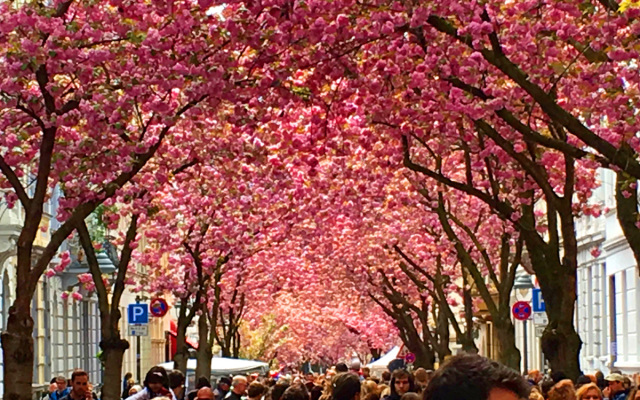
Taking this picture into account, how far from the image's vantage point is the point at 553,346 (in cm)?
2248

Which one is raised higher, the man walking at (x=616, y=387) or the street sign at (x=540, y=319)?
the street sign at (x=540, y=319)

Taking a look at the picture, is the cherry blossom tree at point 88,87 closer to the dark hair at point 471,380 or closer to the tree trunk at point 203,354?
the dark hair at point 471,380

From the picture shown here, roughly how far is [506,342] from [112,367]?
8005 millimetres

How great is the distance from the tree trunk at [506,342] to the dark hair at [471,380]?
26055mm

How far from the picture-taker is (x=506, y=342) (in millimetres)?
30609

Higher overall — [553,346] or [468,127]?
[468,127]

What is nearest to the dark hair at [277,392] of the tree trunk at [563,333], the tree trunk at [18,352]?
the tree trunk at [18,352]

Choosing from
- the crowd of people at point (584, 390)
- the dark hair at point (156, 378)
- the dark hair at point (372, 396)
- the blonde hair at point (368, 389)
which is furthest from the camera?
the blonde hair at point (368, 389)

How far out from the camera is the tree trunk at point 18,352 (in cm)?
1833

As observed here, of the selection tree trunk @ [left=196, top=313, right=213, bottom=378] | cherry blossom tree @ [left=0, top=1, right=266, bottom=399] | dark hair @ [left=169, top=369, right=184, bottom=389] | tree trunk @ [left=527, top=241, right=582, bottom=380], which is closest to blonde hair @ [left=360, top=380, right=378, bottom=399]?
dark hair @ [left=169, top=369, right=184, bottom=389]

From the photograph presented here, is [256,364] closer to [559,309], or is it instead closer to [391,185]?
[391,185]

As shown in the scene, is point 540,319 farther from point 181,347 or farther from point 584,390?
point 584,390

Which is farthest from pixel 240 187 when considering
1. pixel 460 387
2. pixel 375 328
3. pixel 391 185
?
pixel 375 328

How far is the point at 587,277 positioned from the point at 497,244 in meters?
8.24
